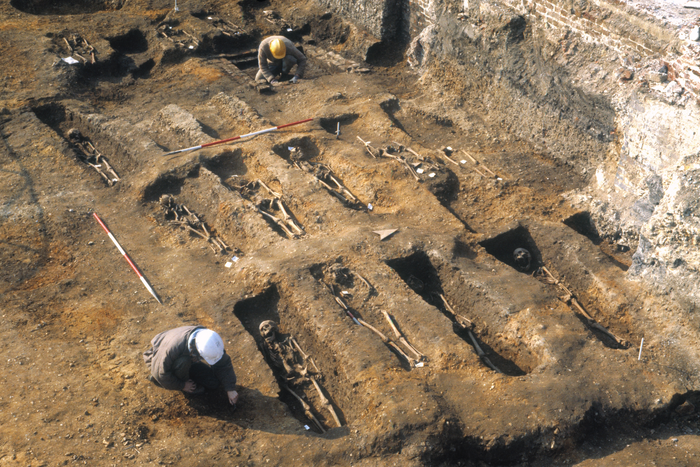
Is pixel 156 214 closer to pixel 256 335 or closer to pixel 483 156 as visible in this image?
pixel 256 335

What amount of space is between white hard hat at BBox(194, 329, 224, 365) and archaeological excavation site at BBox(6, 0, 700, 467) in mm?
204

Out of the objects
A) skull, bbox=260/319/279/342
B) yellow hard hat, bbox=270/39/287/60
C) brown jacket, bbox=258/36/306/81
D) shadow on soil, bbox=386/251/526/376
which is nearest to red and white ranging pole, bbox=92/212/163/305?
skull, bbox=260/319/279/342

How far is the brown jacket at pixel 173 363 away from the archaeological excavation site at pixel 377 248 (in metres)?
0.08

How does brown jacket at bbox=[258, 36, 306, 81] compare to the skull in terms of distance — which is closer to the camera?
the skull

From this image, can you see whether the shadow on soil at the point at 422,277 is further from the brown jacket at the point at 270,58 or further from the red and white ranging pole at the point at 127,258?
the brown jacket at the point at 270,58

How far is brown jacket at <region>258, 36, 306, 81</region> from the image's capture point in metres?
10.9

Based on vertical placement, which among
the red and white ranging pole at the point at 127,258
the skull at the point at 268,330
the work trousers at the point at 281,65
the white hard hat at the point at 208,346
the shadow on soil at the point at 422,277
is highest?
the white hard hat at the point at 208,346

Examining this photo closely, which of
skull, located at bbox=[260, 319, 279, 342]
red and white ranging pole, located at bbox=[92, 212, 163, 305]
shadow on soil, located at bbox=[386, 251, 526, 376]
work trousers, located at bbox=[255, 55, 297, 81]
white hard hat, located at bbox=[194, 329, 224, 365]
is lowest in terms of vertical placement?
red and white ranging pole, located at bbox=[92, 212, 163, 305]

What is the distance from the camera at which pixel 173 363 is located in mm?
5066

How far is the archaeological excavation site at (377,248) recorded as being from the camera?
5191 mm

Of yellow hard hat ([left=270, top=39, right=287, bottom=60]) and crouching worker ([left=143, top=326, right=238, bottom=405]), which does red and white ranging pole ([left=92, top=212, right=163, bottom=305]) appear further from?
yellow hard hat ([left=270, top=39, right=287, bottom=60])

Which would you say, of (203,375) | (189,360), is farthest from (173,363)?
(203,375)

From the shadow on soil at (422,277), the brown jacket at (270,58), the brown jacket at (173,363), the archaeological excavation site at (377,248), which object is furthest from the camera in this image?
the brown jacket at (270,58)

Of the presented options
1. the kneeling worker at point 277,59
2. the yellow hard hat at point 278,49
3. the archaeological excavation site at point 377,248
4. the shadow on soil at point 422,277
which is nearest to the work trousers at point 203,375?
the archaeological excavation site at point 377,248
